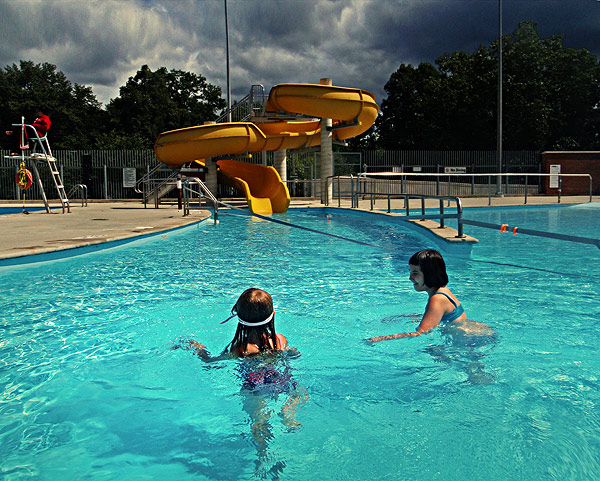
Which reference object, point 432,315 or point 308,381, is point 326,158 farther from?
point 308,381

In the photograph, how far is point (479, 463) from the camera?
2.80 metres

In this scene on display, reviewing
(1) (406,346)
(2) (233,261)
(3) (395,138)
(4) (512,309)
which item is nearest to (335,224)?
(2) (233,261)

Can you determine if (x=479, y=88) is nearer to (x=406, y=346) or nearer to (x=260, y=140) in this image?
(x=260, y=140)

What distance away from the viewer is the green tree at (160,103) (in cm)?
5320

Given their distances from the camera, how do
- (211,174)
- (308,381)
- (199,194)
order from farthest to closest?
(211,174) < (199,194) < (308,381)

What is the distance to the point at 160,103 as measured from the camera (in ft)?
181

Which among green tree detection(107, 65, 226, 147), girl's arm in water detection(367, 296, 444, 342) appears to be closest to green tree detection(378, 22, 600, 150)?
green tree detection(107, 65, 226, 147)

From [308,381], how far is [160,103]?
55.1 metres

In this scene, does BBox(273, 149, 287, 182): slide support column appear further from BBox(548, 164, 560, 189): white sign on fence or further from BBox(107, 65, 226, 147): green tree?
BBox(107, 65, 226, 147): green tree

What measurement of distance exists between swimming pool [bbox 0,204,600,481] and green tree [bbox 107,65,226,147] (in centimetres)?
4611

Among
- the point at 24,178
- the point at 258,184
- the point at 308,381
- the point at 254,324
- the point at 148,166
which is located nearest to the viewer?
the point at 254,324

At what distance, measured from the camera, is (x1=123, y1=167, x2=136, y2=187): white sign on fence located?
3047cm

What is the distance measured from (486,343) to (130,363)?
9.89ft

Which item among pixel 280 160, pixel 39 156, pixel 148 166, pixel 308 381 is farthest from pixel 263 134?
pixel 308 381
